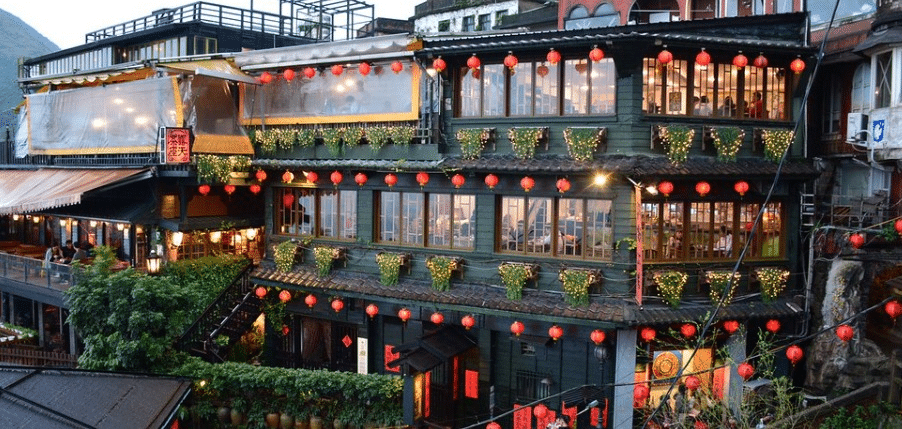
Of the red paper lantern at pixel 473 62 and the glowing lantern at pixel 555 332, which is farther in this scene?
the red paper lantern at pixel 473 62

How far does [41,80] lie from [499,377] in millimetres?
22364

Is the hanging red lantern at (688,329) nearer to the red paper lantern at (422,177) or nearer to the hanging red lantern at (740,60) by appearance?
the hanging red lantern at (740,60)

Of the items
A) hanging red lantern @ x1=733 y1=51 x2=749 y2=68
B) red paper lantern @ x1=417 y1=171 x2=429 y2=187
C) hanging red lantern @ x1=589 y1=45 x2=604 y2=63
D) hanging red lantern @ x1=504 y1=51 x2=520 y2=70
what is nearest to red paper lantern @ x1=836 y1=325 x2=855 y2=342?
hanging red lantern @ x1=733 y1=51 x2=749 y2=68

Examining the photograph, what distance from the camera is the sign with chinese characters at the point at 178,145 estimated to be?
2388 cm

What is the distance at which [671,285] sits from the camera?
19328 millimetres

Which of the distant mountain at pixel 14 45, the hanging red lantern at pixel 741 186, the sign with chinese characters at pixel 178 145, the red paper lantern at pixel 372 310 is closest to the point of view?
the hanging red lantern at pixel 741 186

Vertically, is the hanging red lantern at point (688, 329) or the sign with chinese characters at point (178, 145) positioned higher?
the sign with chinese characters at point (178, 145)

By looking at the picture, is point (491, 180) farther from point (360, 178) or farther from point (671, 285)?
point (671, 285)

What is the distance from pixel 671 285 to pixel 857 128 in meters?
6.99

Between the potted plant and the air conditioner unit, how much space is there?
254 inches

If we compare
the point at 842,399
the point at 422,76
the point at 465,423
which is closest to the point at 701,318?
the point at 842,399

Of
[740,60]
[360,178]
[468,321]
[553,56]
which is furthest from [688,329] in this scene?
[360,178]

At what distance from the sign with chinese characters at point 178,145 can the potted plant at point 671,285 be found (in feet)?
49.6

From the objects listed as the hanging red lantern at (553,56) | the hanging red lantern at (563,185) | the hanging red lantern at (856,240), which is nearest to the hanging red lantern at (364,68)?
the hanging red lantern at (553,56)
